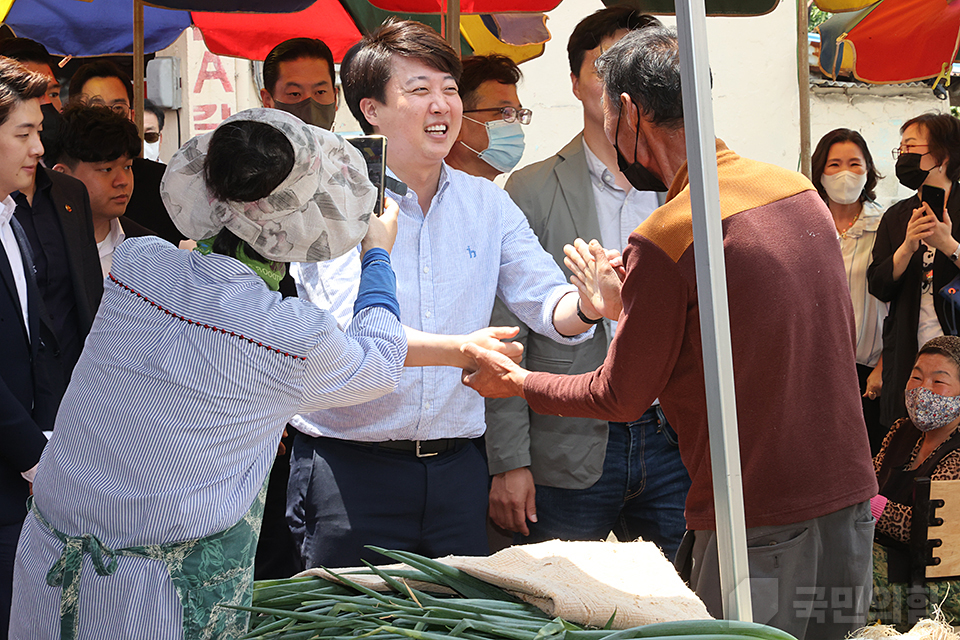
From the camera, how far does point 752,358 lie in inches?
70.9

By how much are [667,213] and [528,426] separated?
3.49 ft

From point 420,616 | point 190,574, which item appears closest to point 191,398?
point 190,574

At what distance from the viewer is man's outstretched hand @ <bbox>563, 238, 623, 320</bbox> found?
2.16m

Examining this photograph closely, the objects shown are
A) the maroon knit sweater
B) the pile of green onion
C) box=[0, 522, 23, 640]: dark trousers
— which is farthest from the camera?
box=[0, 522, 23, 640]: dark trousers

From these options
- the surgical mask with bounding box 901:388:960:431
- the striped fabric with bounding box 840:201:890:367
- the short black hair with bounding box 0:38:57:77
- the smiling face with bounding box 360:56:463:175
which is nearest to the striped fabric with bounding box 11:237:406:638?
the smiling face with bounding box 360:56:463:175

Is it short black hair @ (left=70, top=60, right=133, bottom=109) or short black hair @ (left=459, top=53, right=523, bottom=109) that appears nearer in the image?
short black hair @ (left=459, top=53, right=523, bottom=109)

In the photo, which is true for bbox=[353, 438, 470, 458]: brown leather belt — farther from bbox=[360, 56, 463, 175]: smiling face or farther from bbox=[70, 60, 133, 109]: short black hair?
bbox=[70, 60, 133, 109]: short black hair

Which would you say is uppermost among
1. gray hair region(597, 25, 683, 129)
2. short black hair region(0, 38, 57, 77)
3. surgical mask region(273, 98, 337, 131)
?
short black hair region(0, 38, 57, 77)

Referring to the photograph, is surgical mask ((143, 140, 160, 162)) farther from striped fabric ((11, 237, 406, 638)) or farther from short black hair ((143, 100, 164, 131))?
striped fabric ((11, 237, 406, 638))

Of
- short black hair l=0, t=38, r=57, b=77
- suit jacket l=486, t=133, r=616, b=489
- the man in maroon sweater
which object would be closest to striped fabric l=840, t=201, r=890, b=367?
suit jacket l=486, t=133, r=616, b=489

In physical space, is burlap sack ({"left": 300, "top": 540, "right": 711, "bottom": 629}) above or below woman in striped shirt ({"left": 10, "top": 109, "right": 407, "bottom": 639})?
below

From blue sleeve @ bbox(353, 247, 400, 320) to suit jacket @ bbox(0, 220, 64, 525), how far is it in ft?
3.92

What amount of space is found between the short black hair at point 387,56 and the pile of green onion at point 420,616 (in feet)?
4.32

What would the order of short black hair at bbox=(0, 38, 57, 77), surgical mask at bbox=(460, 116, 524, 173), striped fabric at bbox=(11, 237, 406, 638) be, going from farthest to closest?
short black hair at bbox=(0, 38, 57, 77), surgical mask at bbox=(460, 116, 524, 173), striped fabric at bbox=(11, 237, 406, 638)
